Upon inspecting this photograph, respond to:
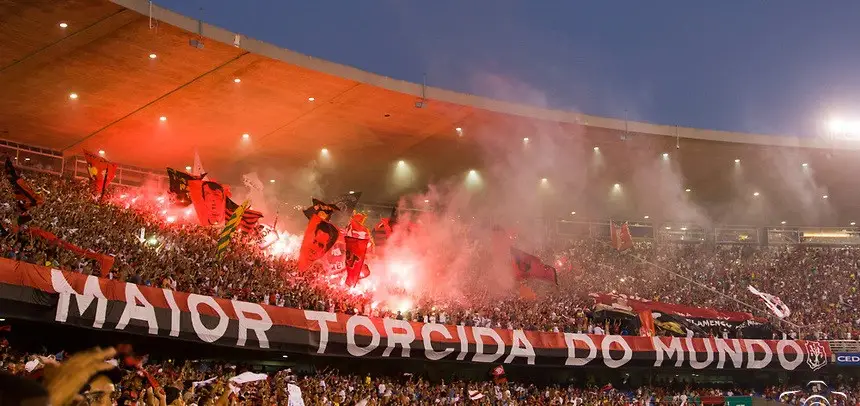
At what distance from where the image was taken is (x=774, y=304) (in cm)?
3622

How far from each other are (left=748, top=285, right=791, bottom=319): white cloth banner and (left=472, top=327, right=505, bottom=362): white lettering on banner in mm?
15733

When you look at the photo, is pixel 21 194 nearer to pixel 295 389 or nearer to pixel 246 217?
pixel 246 217

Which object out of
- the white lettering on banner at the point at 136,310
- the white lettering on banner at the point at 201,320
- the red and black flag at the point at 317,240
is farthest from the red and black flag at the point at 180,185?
the white lettering on banner at the point at 136,310

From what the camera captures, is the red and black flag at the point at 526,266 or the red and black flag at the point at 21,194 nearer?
the red and black flag at the point at 21,194

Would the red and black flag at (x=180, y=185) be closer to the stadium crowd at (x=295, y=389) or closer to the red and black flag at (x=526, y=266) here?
the stadium crowd at (x=295, y=389)

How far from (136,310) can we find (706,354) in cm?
2082

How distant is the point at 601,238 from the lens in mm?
43438

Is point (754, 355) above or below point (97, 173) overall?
below

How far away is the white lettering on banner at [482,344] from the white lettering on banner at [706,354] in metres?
8.18

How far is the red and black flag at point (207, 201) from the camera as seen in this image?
2833 centimetres

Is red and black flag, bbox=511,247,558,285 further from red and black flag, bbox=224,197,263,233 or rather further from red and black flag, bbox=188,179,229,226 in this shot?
red and black flag, bbox=188,179,229,226

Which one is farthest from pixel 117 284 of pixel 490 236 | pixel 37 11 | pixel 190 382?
pixel 490 236

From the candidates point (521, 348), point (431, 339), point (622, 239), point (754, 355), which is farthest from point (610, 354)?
point (622, 239)

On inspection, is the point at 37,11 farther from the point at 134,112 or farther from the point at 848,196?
the point at 848,196
